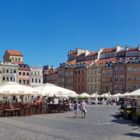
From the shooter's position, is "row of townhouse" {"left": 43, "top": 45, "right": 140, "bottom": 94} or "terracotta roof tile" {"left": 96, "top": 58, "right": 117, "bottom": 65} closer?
"row of townhouse" {"left": 43, "top": 45, "right": 140, "bottom": 94}

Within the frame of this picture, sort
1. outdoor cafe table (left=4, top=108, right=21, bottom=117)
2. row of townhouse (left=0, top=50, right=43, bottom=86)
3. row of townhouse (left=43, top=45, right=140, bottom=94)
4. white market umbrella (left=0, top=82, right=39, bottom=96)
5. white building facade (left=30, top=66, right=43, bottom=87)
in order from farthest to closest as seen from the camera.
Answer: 1. white building facade (left=30, top=66, right=43, bottom=87)
2. row of townhouse (left=0, top=50, right=43, bottom=86)
3. row of townhouse (left=43, top=45, right=140, bottom=94)
4. white market umbrella (left=0, top=82, right=39, bottom=96)
5. outdoor cafe table (left=4, top=108, right=21, bottom=117)

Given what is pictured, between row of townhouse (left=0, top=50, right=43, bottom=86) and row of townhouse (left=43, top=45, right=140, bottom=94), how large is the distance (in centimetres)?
975

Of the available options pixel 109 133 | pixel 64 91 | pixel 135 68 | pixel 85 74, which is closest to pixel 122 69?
pixel 135 68

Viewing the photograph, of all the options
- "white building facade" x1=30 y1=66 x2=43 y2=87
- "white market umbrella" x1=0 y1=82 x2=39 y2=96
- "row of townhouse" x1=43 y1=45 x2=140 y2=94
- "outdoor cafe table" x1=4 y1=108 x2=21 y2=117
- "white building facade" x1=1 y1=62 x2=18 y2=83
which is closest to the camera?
"outdoor cafe table" x1=4 y1=108 x2=21 y2=117

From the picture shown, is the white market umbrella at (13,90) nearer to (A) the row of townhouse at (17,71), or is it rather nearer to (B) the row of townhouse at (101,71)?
(B) the row of townhouse at (101,71)

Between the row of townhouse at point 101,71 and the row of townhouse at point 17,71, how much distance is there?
32.0ft

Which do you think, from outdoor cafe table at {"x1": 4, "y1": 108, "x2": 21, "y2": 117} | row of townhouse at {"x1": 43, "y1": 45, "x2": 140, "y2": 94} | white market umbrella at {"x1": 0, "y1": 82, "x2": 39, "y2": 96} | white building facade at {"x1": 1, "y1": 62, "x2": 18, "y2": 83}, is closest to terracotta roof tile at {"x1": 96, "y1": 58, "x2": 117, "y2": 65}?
row of townhouse at {"x1": 43, "y1": 45, "x2": 140, "y2": 94}

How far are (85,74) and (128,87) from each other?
17.3 metres

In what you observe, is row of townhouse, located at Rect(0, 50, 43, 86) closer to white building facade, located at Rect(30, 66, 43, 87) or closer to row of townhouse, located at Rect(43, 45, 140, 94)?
white building facade, located at Rect(30, 66, 43, 87)

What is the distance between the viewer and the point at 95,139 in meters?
16.0

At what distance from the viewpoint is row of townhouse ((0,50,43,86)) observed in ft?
332

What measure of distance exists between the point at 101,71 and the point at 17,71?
921 inches

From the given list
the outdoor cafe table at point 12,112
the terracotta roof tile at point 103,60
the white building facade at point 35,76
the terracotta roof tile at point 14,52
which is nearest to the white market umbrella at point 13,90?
the outdoor cafe table at point 12,112

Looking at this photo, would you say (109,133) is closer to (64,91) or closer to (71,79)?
(64,91)
